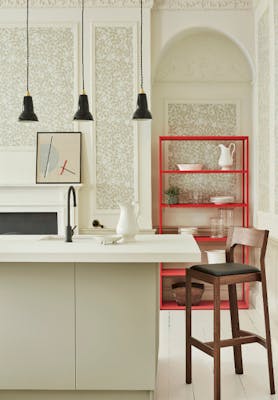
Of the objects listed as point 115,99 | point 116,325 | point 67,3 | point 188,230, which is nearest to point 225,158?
point 188,230

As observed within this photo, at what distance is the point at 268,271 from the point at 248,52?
241 cm

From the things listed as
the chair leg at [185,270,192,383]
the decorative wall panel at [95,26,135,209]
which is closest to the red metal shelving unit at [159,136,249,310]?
the decorative wall panel at [95,26,135,209]

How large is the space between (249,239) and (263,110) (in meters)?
2.29

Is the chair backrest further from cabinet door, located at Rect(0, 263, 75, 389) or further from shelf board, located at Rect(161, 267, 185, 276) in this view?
shelf board, located at Rect(161, 267, 185, 276)

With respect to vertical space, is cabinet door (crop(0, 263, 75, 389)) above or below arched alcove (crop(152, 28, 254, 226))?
below

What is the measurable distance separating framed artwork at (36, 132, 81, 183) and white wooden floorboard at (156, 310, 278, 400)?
6.12ft

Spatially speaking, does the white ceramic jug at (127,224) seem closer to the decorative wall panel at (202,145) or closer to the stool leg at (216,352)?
the stool leg at (216,352)

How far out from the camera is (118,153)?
574 centimetres

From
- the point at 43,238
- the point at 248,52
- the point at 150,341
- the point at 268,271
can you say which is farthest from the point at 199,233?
the point at 150,341

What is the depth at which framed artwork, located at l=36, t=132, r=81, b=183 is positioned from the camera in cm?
568

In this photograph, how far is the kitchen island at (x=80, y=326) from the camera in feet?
10.2

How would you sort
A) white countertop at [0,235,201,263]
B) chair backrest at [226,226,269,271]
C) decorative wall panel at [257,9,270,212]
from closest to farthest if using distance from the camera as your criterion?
white countertop at [0,235,201,263] → chair backrest at [226,226,269,271] → decorative wall panel at [257,9,270,212]

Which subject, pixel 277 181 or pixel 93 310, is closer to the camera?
pixel 93 310

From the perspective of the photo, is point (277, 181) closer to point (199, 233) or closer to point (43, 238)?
point (199, 233)
